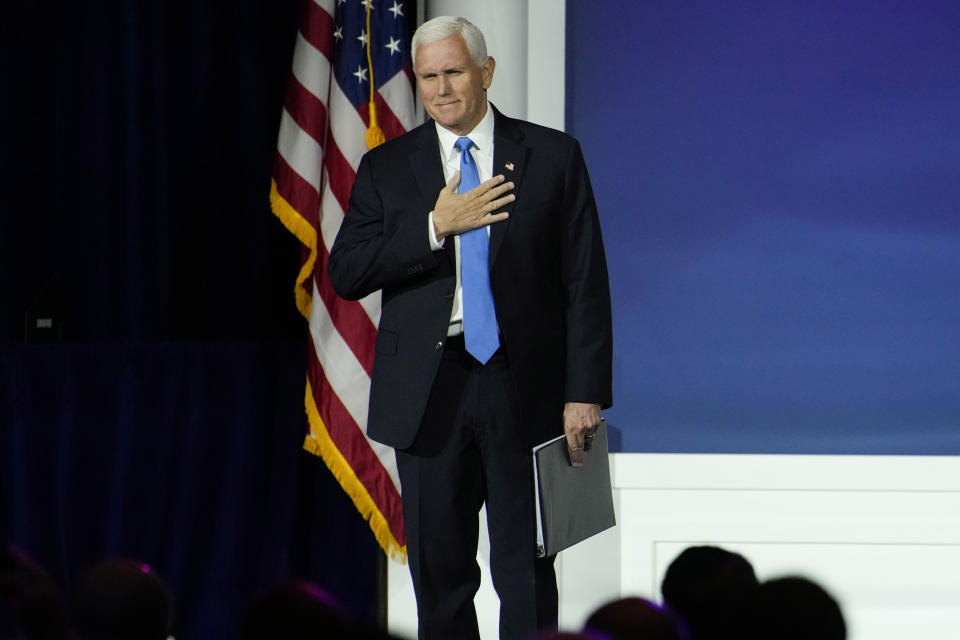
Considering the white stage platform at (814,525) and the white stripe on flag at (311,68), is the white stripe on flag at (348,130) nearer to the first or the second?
the white stripe on flag at (311,68)

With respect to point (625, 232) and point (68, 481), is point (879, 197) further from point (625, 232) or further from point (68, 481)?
point (68, 481)

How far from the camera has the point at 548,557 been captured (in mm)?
2447

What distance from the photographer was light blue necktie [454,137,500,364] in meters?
2.39

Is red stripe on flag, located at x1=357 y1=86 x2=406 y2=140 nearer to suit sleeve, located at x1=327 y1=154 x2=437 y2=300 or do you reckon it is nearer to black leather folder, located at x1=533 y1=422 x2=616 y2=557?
suit sleeve, located at x1=327 y1=154 x2=437 y2=300

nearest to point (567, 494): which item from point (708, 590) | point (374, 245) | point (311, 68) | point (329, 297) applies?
point (374, 245)

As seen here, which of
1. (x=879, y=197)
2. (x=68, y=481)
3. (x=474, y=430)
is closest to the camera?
(x=474, y=430)

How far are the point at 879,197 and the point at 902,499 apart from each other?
896mm

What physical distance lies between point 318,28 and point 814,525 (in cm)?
199

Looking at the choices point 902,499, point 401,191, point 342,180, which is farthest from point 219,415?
point 902,499

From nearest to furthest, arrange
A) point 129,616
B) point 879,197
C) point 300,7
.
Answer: point 129,616
point 300,7
point 879,197

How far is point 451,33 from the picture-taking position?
2479mm

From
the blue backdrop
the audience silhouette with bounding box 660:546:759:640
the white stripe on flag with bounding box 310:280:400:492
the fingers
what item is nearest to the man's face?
the fingers

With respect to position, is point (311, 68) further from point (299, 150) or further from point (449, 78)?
point (449, 78)

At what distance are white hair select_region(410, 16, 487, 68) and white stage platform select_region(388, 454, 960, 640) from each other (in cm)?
147
